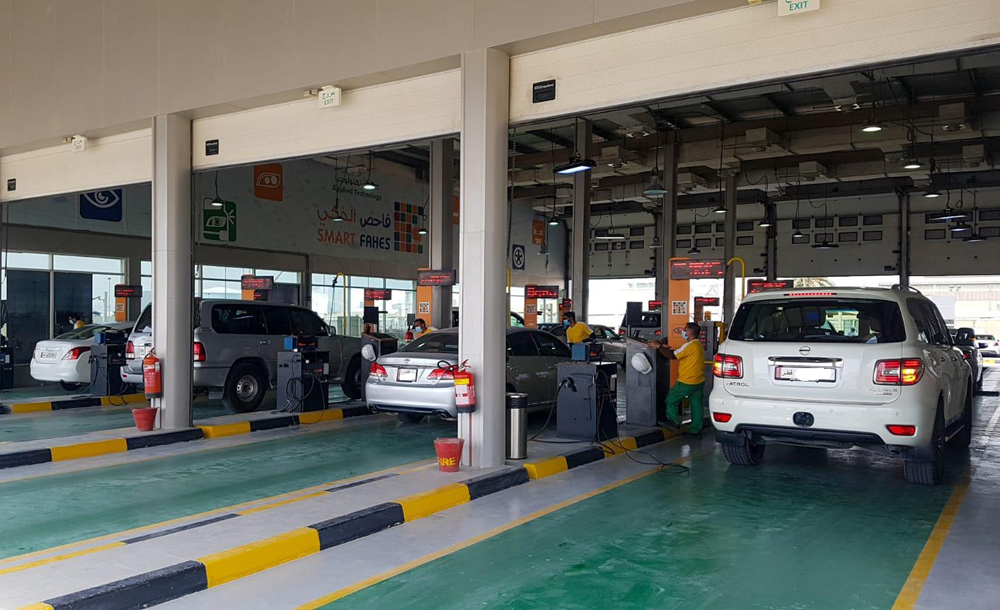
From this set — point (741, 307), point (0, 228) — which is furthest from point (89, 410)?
point (741, 307)

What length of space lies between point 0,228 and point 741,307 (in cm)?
1234

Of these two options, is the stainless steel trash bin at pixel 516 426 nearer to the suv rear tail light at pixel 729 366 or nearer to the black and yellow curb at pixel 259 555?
the black and yellow curb at pixel 259 555

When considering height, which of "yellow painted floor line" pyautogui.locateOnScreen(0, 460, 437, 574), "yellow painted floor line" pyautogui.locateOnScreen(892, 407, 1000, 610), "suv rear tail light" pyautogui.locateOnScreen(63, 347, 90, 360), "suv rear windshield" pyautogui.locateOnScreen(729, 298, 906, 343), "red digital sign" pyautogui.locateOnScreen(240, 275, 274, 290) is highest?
"red digital sign" pyautogui.locateOnScreen(240, 275, 274, 290)

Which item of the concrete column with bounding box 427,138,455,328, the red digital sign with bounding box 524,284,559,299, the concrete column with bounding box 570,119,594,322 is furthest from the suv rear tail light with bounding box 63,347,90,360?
the red digital sign with bounding box 524,284,559,299

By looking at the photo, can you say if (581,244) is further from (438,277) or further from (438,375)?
(438,375)

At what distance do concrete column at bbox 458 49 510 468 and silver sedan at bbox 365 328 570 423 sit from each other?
993mm

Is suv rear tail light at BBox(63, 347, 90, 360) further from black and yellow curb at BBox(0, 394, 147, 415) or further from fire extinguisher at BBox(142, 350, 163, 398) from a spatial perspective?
fire extinguisher at BBox(142, 350, 163, 398)

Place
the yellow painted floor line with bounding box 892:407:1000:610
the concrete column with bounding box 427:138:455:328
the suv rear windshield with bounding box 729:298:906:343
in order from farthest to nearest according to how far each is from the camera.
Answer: the concrete column with bounding box 427:138:455:328 → the suv rear windshield with bounding box 729:298:906:343 → the yellow painted floor line with bounding box 892:407:1000:610

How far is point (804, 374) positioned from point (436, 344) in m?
5.12

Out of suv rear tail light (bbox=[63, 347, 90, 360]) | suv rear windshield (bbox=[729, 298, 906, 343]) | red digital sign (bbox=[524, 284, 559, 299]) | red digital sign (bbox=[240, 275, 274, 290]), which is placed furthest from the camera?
red digital sign (bbox=[524, 284, 559, 299])

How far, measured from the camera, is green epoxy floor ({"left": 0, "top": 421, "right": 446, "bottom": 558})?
613cm

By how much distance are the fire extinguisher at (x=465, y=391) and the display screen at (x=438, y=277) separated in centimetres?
873

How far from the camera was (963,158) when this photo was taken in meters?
20.8

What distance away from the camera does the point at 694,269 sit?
40.0 feet
